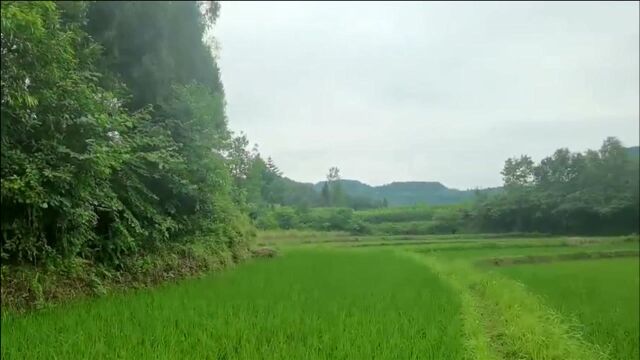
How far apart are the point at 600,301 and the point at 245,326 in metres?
7.02

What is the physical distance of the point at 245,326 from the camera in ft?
16.8

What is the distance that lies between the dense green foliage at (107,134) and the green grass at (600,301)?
6.14m

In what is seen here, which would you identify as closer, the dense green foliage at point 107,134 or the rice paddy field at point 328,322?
the rice paddy field at point 328,322

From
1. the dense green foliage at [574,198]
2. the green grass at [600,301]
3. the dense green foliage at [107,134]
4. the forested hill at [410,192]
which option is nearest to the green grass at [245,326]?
the dense green foliage at [107,134]

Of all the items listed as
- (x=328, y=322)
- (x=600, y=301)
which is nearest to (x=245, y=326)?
(x=328, y=322)

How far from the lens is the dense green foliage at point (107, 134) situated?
6.38m

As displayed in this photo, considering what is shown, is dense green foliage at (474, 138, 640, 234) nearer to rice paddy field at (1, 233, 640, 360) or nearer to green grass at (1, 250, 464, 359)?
A: rice paddy field at (1, 233, 640, 360)

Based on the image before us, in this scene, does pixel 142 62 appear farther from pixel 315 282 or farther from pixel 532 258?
pixel 532 258

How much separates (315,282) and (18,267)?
495cm

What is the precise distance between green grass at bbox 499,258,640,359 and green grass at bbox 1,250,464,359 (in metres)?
1.58

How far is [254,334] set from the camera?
4824mm

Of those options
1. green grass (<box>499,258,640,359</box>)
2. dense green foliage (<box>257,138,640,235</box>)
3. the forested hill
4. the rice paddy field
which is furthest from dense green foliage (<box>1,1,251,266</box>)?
the forested hill

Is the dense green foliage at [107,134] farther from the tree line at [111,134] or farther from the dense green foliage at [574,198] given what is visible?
the dense green foliage at [574,198]

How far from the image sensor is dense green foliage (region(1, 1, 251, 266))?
6.38m
